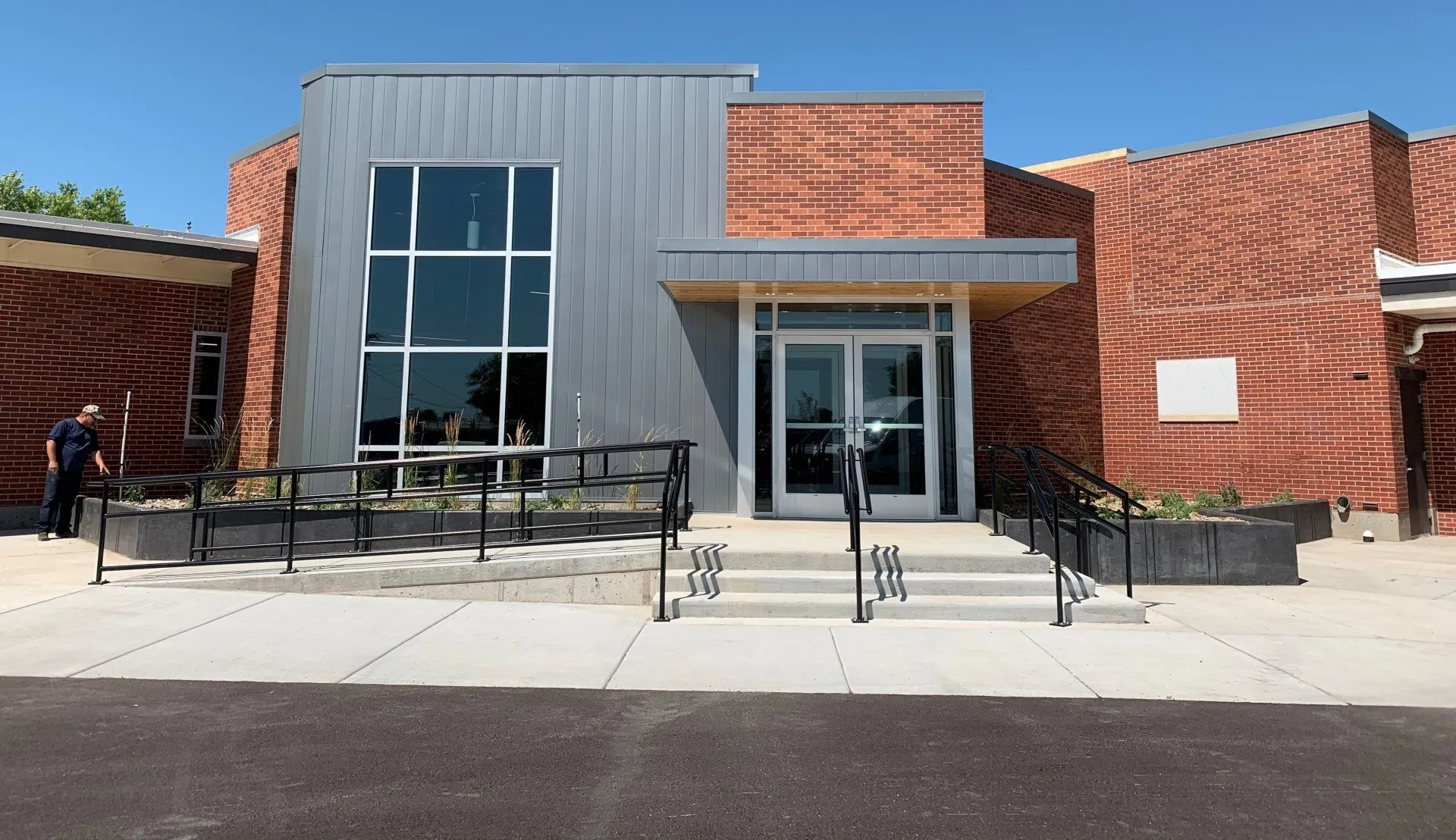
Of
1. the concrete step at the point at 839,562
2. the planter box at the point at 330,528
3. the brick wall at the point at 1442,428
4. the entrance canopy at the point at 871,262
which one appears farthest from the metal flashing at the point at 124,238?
the brick wall at the point at 1442,428

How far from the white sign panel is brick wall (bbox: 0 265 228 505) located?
1630cm

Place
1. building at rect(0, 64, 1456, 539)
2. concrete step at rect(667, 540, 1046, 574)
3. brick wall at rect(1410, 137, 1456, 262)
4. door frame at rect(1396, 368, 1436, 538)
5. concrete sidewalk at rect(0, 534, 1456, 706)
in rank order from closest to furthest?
concrete sidewalk at rect(0, 534, 1456, 706)
concrete step at rect(667, 540, 1046, 574)
building at rect(0, 64, 1456, 539)
door frame at rect(1396, 368, 1436, 538)
brick wall at rect(1410, 137, 1456, 262)

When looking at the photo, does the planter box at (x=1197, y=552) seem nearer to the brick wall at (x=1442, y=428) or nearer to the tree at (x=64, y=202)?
the brick wall at (x=1442, y=428)

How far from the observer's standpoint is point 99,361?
11.8 metres

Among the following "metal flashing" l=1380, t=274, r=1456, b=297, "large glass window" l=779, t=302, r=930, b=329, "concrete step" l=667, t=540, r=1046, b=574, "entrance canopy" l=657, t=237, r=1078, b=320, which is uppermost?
"metal flashing" l=1380, t=274, r=1456, b=297

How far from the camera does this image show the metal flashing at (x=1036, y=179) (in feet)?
43.0

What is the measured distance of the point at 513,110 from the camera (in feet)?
35.2

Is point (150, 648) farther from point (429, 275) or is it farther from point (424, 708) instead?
point (429, 275)

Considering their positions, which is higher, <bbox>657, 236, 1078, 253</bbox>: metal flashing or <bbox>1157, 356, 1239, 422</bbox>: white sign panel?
<bbox>657, 236, 1078, 253</bbox>: metal flashing

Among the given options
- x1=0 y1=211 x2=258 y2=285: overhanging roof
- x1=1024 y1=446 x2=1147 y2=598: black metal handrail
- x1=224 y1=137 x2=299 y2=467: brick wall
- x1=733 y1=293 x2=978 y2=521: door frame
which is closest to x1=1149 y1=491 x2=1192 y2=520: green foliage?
x1=1024 y1=446 x2=1147 y2=598: black metal handrail

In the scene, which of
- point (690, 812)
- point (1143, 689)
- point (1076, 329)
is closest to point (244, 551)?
point (690, 812)

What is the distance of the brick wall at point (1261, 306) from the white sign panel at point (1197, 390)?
0.13 m

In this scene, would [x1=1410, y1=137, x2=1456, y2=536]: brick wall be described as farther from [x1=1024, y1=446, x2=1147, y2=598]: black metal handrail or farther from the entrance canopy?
the entrance canopy

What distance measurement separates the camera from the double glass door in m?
9.86
